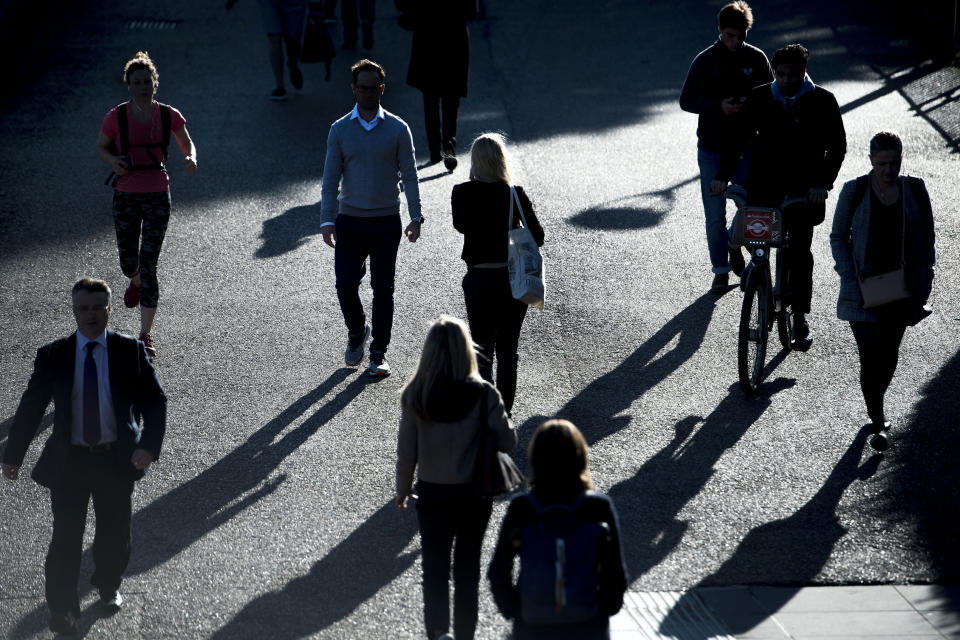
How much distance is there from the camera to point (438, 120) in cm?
1352

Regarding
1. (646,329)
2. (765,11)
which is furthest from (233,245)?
(765,11)

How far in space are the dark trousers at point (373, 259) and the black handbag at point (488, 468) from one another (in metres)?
3.58

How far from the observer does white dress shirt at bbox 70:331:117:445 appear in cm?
554

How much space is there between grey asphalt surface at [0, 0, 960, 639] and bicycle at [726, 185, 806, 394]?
0.28 m

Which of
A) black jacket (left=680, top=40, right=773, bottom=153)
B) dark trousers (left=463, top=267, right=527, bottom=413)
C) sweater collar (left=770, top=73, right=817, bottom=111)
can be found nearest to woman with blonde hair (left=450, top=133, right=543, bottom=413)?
dark trousers (left=463, top=267, right=527, bottom=413)

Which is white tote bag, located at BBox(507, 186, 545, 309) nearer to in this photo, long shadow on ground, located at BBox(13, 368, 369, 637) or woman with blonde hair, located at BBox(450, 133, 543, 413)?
woman with blonde hair, located at BBox(450, 133, 543, 413)

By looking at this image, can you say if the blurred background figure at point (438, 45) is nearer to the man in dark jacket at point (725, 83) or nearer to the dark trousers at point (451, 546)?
the man in dark jacket at point (725, 83)

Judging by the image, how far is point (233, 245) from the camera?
37.8 ft

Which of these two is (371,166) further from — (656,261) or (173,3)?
(173,3)

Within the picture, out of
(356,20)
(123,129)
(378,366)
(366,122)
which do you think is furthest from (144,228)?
(356,20)

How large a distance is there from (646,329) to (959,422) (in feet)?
8.48

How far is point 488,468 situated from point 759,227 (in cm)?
411

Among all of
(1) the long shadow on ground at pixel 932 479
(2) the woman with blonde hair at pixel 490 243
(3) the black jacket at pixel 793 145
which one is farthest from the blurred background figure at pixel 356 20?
(1) the long shadow on ground at pixel 932 479

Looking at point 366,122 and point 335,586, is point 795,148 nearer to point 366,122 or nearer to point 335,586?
point 366,122
